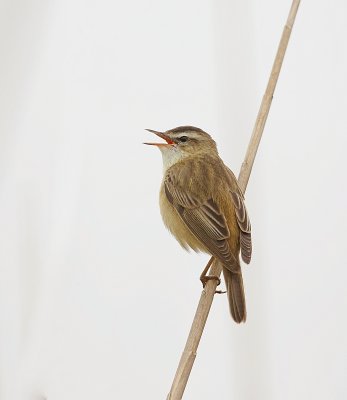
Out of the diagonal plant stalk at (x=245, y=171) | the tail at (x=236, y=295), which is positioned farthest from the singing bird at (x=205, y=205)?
the diagonal plant stalk at (x=245, y=171)

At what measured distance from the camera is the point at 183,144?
4.47 meters

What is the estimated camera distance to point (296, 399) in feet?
13.3

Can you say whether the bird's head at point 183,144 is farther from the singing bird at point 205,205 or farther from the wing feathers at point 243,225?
the wing feathers at point 243,225

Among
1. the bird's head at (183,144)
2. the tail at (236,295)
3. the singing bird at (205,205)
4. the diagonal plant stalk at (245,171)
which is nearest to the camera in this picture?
the diagonal plant stalk at (245,171)

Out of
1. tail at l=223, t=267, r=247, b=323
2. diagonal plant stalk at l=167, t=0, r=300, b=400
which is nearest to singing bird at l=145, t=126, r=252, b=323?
tail at l=223, t=267, r=247, b=323

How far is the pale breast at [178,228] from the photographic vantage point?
401 centimetres

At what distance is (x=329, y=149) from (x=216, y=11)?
2049mm

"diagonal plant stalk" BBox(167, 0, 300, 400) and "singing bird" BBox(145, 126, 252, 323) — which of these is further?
"singing bird" BBox(145, 126, 252, 323)

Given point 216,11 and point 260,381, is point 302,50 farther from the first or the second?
point 260,381

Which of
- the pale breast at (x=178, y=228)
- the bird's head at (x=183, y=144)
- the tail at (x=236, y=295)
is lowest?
the tail at (x=236, y=295)

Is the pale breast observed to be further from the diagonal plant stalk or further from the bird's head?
the bird's head

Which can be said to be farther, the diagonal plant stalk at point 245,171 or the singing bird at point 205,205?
the singing bird at point 205,205

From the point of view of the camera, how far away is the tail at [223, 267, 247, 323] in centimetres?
325

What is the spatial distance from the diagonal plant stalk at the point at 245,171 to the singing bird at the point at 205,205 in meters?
0.13
